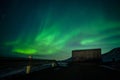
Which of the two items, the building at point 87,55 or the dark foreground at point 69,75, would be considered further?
the building at point 87,55

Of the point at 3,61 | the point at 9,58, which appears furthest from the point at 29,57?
the point at 3,61

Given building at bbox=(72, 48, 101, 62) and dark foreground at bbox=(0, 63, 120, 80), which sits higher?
building at bbox=(72, 48, 101, 62)

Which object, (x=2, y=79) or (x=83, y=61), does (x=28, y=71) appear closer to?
(x=2, y=79)

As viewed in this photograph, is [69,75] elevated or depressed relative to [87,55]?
depressed

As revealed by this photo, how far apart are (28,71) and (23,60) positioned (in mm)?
1146

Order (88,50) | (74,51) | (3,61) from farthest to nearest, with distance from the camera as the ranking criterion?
(74,51), (88,50), (3,61)

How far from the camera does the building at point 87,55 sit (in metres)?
45.2

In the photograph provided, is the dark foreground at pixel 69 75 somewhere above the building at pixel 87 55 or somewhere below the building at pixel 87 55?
below

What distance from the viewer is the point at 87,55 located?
157 feet

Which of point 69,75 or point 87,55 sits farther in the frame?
point 87,55

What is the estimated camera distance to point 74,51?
51875mm

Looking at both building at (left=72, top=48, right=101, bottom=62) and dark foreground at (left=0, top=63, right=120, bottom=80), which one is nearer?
dark foreground at (left=0, top=63, right=120, bottom=80)

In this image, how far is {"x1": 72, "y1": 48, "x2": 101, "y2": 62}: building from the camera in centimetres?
4522

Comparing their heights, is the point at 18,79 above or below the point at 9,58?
below
